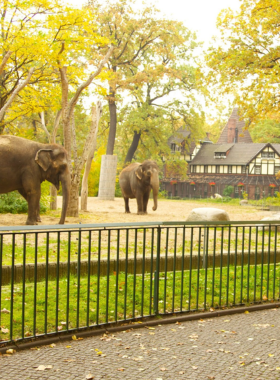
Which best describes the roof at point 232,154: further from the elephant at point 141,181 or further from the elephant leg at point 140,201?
the elephant leg at point 140,201

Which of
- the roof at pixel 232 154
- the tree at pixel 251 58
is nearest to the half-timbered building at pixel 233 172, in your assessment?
the roof at pixel 232 154

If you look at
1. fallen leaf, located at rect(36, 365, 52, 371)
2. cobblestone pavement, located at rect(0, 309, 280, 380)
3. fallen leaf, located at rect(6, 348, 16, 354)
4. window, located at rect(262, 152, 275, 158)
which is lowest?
cobblestone pavement, located at rect(0, 309, 280, 380)

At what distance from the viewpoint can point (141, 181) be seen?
61.3ft

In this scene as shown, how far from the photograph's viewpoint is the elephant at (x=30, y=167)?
12906 mm

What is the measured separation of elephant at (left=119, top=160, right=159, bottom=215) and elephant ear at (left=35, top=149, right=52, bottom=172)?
5595 millimetres

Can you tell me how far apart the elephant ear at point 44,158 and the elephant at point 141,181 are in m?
5.60

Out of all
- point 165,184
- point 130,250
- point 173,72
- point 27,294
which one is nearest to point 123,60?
point 173,72

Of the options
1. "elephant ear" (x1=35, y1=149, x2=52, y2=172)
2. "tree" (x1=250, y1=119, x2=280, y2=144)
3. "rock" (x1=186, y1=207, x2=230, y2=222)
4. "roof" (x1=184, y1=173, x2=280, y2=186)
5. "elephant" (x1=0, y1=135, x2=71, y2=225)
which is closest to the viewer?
"elephant" (x1=0, y1=135, x2=71, y2=225)

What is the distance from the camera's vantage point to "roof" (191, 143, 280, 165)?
5044cm

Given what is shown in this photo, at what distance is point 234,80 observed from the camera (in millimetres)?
18594

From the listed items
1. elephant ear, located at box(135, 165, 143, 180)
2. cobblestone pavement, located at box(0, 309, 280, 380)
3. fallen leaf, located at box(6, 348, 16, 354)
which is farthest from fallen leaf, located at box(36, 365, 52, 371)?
elephant ear, located at box(135, 165, 143, 180)

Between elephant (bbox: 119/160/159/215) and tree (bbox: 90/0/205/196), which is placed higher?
tree (bbox: 90/0/205/196)

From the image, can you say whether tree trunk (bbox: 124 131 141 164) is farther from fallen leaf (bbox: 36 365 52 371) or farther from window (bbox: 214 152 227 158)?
fallen leaf (bbox: 36 365 52 371)

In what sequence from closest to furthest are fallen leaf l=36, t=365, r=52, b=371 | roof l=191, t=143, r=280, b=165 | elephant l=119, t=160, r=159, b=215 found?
fallen leaf l=36, t=365, r=52, b=371, elephant l=119, t=160, r=159, b=215, roof l=191, t=143, r=280, b=165
